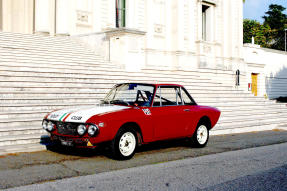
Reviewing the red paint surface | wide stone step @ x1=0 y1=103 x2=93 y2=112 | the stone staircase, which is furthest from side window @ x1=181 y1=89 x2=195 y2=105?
Answer: wide stone step @ x1=0 y1=103 x2=93 y2=112

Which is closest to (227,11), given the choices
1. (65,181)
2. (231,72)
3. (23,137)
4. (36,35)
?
(231,72)

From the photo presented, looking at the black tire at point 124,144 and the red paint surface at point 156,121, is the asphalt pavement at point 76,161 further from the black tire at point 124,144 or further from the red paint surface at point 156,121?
the red paint surface at point 156,121

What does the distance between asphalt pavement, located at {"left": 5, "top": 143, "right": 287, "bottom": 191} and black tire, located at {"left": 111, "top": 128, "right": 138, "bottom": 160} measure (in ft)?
2.07

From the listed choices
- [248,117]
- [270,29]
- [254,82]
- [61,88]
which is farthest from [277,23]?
[61,88]

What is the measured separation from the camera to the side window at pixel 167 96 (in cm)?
838

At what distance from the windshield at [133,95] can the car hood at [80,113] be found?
0.39 meters

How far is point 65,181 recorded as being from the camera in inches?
225

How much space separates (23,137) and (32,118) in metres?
1.18

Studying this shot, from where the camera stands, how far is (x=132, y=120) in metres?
7.44

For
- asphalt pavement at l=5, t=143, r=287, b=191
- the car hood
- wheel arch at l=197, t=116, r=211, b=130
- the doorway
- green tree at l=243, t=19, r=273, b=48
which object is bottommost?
asphalt pavement at l=5, t=143, r=287, b=191

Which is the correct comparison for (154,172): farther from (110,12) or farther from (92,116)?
(110,12)

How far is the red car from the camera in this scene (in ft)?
23.0

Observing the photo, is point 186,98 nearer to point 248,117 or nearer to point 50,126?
point 50,126

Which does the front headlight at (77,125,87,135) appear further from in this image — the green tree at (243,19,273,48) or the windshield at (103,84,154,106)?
the green tree at (243,19,273,48)
